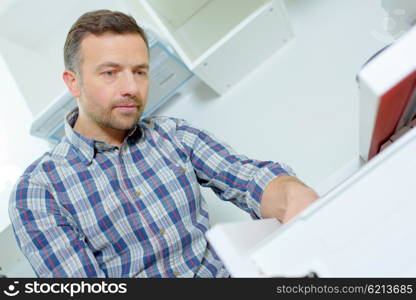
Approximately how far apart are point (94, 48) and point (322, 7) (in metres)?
0.91

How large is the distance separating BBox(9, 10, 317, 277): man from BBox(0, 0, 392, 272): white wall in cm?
40

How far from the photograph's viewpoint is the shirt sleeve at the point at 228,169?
0.75 m

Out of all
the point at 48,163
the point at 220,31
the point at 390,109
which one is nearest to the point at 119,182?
the point at 48,163

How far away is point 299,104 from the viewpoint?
131 cm

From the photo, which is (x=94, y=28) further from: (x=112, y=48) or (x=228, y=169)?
(x=228, y=169)

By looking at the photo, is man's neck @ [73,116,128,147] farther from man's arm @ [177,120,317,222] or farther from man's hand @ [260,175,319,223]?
man's hand @ [260,175,319,223]

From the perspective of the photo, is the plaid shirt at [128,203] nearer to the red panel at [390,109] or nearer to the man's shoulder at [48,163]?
the man's shoulder at [48,163]

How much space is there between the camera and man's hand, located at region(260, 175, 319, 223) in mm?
562

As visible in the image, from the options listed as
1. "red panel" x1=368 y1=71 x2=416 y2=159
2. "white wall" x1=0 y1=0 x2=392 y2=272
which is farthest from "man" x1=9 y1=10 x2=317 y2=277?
"white wall" x1=0 y1=0 x2=392 y2=272

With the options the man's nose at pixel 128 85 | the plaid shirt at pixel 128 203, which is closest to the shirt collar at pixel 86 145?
the plaid shirt at pixel 128 203

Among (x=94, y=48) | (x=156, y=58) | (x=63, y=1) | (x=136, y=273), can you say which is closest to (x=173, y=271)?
(x=136, y=273)

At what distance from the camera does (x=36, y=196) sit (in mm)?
811

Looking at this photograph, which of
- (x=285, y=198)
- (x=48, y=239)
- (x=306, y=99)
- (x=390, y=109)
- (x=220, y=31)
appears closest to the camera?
(x=390, y=109)

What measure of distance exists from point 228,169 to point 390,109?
466mm
